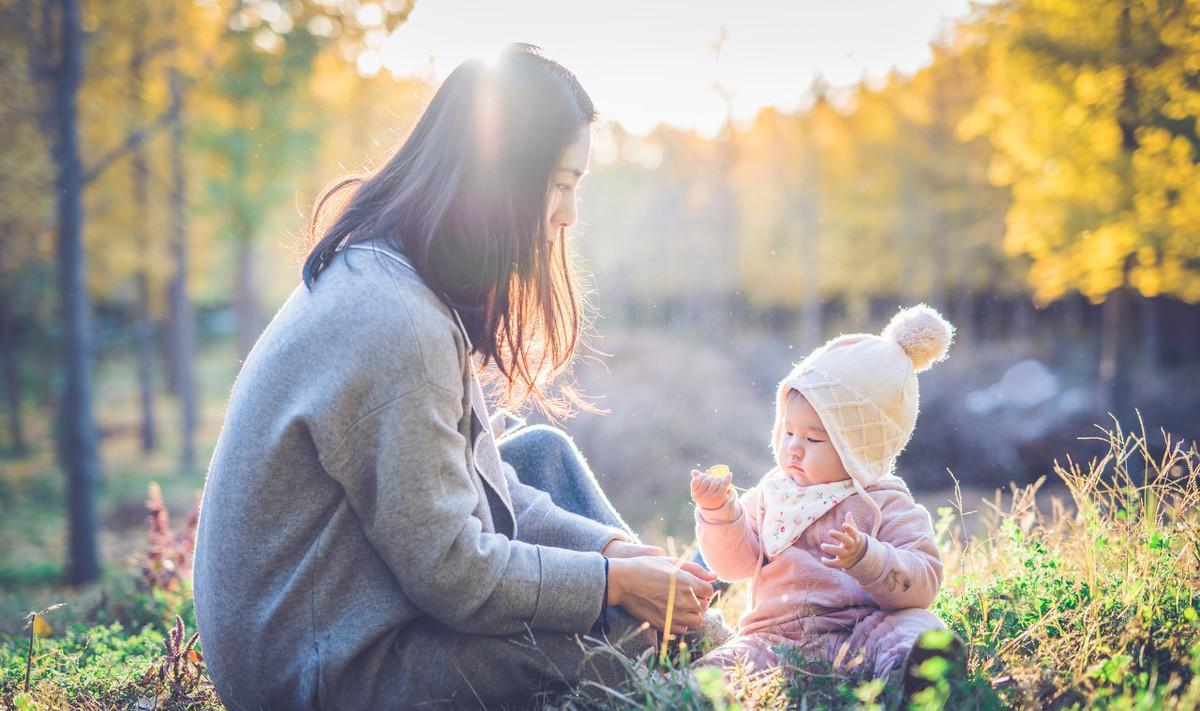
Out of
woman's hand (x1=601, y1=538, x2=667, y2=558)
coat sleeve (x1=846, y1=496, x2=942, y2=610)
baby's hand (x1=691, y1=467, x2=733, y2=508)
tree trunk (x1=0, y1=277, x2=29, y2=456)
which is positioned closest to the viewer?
coat sleeve (x1=846, y1=496, x2=942, y2=610)

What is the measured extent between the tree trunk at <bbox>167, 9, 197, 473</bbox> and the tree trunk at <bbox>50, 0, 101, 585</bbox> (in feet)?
4.65

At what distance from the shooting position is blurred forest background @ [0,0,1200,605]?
7.30 m

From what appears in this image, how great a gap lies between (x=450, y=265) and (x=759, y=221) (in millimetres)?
17875

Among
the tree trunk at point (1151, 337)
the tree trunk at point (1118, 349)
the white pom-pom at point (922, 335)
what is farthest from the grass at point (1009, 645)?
the tree trunk at point (1151, 337)

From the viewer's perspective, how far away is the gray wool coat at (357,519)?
1789 millimetres

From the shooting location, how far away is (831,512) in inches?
94.7

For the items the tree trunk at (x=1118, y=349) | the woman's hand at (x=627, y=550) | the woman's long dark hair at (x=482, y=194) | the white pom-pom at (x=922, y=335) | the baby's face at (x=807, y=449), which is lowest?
the tree trunk at (x=1118, y=349)

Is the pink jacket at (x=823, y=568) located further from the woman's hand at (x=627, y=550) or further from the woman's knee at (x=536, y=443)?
the woman's knee at (x=536, y=443)

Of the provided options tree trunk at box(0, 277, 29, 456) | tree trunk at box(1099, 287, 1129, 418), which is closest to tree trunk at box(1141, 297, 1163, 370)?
tree trunk at box(1099, 287, 1129, 418)

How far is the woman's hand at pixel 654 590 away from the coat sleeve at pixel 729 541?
323mm

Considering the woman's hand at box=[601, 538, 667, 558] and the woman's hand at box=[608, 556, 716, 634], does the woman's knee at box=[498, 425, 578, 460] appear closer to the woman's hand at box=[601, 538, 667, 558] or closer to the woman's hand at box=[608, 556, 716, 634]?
the woman's hand at box=[601, 538, 667, 558]

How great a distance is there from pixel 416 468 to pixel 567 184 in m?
0.83

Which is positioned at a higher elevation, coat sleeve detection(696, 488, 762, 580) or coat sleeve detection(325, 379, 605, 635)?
coat sleeve detection(325, 379, 605, 635)

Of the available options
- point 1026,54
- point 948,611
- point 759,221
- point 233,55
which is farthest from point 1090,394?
point 233,55
